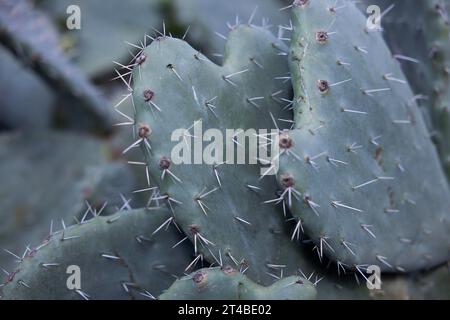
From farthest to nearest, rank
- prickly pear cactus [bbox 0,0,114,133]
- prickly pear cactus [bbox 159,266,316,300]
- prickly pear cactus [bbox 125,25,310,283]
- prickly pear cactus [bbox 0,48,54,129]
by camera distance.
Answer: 1. prickly pear cactus [bbox 0,48,54,129]
2. prickly pear cactus [bbox 0,0,114,133]
3. prickly pear cactus [bbox 125,25,310,283]
4. prickly pear cactus [bbox 159,266,316,300]

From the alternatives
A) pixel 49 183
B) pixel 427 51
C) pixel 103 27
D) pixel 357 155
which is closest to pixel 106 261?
pixel 357 155

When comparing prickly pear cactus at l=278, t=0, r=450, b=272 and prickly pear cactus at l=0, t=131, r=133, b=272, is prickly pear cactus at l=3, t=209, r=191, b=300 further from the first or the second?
prickly pear cactus at l=0, t=131, r=133, b=272

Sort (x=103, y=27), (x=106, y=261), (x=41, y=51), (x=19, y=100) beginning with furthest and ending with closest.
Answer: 1. (x=103, y=27)
2. (x=19, y=100)
3. (x=41, y=51)
4. (x=106, y=261)

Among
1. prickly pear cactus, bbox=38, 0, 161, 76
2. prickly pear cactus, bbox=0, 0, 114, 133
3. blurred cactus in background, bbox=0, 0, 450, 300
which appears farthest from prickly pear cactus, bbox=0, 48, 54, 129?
blurred cactus in background, bbox=0, 0, 450, 300

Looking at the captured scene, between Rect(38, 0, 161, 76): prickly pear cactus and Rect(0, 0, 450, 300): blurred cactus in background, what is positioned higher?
Rect(38, 0, 161, 76): prickly pear cactus

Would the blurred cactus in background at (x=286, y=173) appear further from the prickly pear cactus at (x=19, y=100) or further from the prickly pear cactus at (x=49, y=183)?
the prickly pear cactus at (x=19, y=100)

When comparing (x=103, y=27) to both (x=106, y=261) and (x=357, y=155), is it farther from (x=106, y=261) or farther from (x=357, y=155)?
(x=357, y=155)
